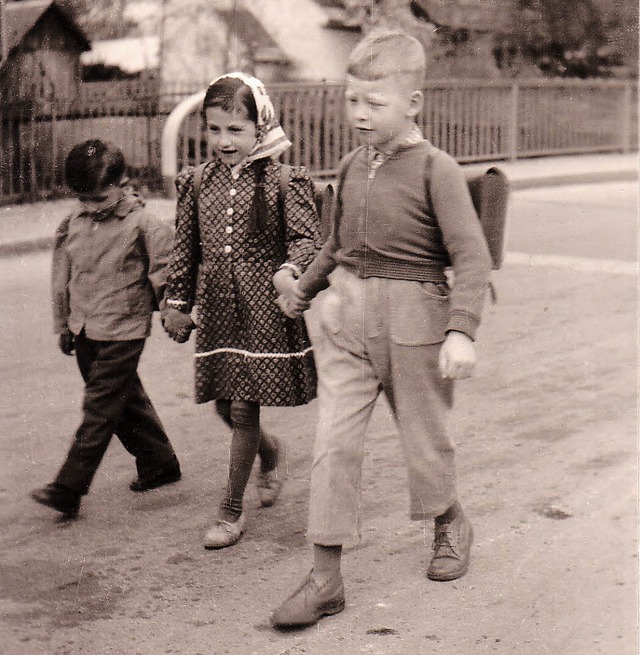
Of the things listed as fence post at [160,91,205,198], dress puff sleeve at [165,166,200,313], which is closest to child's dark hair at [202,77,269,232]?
dress puff sleeve at [165,166,200,313]

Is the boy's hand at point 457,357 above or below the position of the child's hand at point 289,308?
below

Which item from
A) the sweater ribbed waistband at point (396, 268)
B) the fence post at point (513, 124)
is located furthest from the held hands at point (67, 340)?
the fence post at point (513, 124)

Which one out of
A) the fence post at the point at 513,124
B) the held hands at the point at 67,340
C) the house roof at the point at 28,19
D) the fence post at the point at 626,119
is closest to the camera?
the held hands at the point at 67,340

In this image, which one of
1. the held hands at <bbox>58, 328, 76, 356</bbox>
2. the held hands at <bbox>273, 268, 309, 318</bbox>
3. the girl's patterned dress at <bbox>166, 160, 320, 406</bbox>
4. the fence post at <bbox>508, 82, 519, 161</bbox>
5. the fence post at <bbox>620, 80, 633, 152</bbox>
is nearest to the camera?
the held hands at <bbox>273, 268, 309, 318</bbox>

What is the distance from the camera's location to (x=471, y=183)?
12.0 ft

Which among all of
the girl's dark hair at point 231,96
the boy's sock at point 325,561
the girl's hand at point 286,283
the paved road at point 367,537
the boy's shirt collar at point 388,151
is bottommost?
the paved road at point 367,537

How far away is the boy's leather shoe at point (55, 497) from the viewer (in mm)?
4391

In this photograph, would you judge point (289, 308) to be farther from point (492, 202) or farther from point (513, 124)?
point (513, 124)

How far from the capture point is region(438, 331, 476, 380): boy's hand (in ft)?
11.0

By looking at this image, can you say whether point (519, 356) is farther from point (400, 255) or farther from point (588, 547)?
point (400, 255)

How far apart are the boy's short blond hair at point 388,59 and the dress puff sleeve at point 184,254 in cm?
92

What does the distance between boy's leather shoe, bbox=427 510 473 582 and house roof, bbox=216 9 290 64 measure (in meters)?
14.7

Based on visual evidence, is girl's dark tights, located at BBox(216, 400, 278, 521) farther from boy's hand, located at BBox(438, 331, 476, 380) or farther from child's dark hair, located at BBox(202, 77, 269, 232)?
boy's hand, located at BBox(438, 331, 476, 380)

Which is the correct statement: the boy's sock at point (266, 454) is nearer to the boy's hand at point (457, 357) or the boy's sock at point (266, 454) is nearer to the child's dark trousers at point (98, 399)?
the child's dark trousers at point (98, 399)
